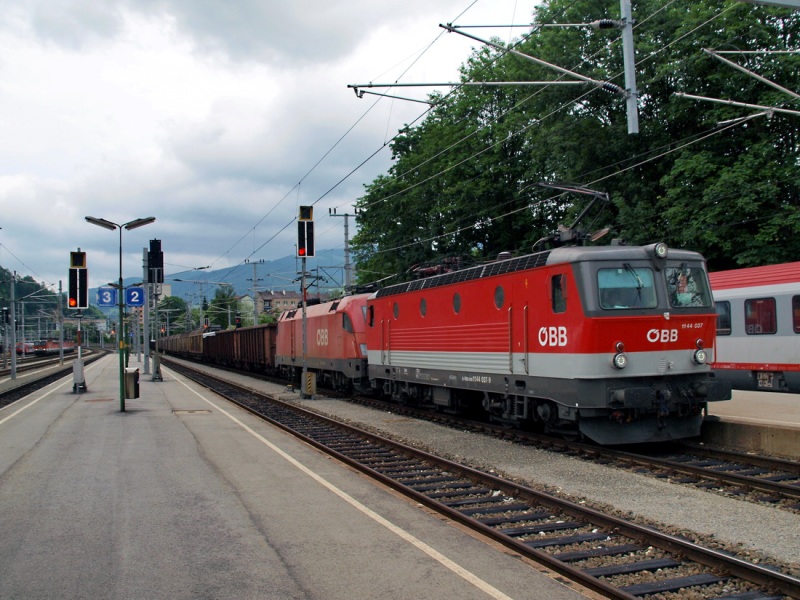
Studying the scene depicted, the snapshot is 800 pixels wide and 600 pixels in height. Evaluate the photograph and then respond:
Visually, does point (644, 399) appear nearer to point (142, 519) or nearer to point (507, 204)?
point (142, 519)

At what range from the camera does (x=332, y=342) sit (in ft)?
81.0

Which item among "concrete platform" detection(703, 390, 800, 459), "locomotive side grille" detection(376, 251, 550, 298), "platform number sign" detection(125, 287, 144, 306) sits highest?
"platform number sign" detection(125, 287, 144, 306)

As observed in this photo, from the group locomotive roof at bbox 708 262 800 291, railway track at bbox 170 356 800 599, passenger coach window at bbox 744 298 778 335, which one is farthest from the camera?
passenger coach window at bbox 744 298 778 335

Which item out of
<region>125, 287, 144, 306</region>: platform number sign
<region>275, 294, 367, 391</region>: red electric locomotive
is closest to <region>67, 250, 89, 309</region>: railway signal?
<region>125, 287, 144, 306</region>: platform number sign

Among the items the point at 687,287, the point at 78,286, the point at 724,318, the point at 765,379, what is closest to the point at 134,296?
the point at 78,286

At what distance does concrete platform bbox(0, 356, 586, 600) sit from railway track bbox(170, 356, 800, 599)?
1.09ft

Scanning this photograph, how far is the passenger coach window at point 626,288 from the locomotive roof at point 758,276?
7763mm

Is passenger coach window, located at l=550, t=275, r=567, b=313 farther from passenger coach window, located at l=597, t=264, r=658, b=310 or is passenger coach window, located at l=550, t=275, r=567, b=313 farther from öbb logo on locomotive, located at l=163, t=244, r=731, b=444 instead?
passenger coach window, located at l=597, t=264, r=658, b=310

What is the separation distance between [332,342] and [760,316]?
12942 millimetres

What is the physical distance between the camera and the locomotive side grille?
12469 millimetres

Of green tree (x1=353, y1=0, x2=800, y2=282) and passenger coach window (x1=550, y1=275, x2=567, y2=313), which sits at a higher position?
green tree (x1=353, y1=0, x2=800, y2=282)

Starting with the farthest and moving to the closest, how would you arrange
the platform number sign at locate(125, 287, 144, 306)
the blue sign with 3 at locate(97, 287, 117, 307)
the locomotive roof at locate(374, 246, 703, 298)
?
1. the blue sign with 3 at locate(97, 287, 117, 307)
2. the platform number sign at locate(125, 287, 144, 306)
3. the locomotive roof at locate(374, 246, 703, 298)

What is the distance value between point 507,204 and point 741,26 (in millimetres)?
13134

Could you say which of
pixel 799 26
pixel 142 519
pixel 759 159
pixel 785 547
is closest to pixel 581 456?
pixel 785 547
